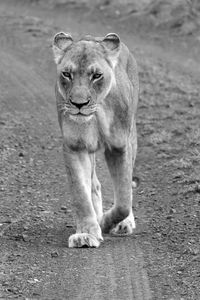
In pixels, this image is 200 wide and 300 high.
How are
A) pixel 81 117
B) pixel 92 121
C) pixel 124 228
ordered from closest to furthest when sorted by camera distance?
pixel 81 117 < pixel 92 121 < pixel 124 228

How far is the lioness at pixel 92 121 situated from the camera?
7.03 m

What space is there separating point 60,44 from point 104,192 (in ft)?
7.44

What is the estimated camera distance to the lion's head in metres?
6.93

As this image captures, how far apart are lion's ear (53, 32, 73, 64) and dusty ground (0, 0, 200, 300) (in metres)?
1.44

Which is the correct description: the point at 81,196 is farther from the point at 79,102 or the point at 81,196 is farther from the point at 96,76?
the point at 96,76

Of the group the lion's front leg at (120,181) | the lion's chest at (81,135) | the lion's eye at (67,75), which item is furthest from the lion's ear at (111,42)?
the lion's front leg at (120,181)

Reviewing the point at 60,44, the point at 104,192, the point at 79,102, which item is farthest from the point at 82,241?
the point at 104,192

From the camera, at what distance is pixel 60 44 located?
7406mm

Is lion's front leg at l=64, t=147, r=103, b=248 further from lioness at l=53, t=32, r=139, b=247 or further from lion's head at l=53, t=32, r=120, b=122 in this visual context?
lion's head at l=53, t=32, r=120, b=122

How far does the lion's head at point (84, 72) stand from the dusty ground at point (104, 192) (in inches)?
43.6

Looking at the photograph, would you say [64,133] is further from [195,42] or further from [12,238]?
[195,42]

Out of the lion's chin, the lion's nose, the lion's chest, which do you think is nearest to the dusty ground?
the lion's chest

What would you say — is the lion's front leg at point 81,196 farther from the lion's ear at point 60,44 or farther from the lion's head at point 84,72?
the lion's ear at point 60,44

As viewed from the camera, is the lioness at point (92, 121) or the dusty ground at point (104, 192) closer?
the dusty ground at point (104, 192)
